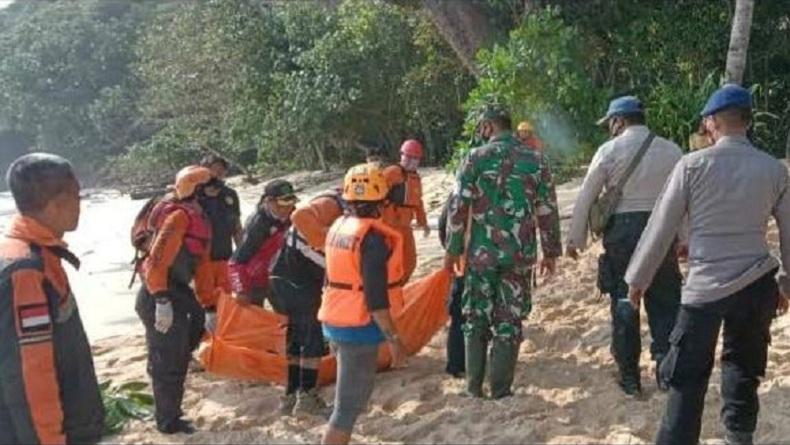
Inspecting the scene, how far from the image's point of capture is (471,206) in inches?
182

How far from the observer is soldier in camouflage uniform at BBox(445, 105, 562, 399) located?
15.0 feet

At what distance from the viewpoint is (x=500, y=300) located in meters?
4.66

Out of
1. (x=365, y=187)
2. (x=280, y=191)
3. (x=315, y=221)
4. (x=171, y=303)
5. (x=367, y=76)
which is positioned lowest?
(x=171, y=303)

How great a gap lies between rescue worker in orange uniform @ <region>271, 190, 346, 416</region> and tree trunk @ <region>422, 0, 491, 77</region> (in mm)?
7016

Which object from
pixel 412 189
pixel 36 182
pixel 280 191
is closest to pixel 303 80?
pixel 412 189

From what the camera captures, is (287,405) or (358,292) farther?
(287,405)

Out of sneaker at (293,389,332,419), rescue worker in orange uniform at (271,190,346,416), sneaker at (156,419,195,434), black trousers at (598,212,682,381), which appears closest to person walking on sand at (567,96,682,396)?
black trousers at (598,212,682,381)

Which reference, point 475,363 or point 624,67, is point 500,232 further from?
point 624,67

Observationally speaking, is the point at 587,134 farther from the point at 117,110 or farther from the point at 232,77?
the point at 117,110

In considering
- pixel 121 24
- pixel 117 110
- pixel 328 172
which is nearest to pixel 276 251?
pixel 328 172

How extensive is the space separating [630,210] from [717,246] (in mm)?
1128

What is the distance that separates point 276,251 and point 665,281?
220 centimetres

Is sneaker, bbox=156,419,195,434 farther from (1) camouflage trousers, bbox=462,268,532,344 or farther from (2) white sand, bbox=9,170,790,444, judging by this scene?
(1) camouflage trousers, bbox=462,268,532,344

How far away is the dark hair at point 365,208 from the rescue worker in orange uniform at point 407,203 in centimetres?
144
